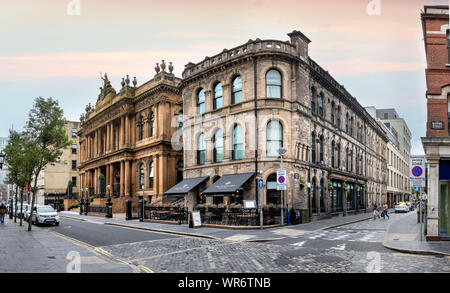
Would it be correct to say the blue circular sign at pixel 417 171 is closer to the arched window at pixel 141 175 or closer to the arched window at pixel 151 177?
the arched window at pixel 151 177

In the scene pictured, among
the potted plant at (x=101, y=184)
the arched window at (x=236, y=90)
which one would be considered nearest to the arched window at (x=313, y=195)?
the arched window at (x=236, y=90)

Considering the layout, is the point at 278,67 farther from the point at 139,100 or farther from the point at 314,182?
the point at 139,100

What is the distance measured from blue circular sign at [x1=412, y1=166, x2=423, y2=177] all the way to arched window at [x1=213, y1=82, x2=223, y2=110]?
18788 millimetres

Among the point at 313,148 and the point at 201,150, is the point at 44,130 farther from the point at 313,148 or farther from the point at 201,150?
the point at 313,148

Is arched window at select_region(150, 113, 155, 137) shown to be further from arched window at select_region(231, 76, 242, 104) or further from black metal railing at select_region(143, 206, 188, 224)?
Result: arched window at select_region(231, 76, 242, 104)

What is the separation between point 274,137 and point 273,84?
429 centimetres

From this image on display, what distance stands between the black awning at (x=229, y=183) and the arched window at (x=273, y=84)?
263 inches

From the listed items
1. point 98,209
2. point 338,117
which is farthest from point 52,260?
point 338,117

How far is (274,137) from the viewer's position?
95.4 feet

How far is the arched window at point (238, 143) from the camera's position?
3032 centimetres

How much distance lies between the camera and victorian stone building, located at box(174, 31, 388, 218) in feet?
94.6

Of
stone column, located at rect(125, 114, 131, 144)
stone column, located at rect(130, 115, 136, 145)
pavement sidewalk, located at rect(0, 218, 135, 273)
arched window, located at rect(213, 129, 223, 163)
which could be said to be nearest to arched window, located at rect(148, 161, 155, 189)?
stone column, located at rect(130, 115, 136, 145)
